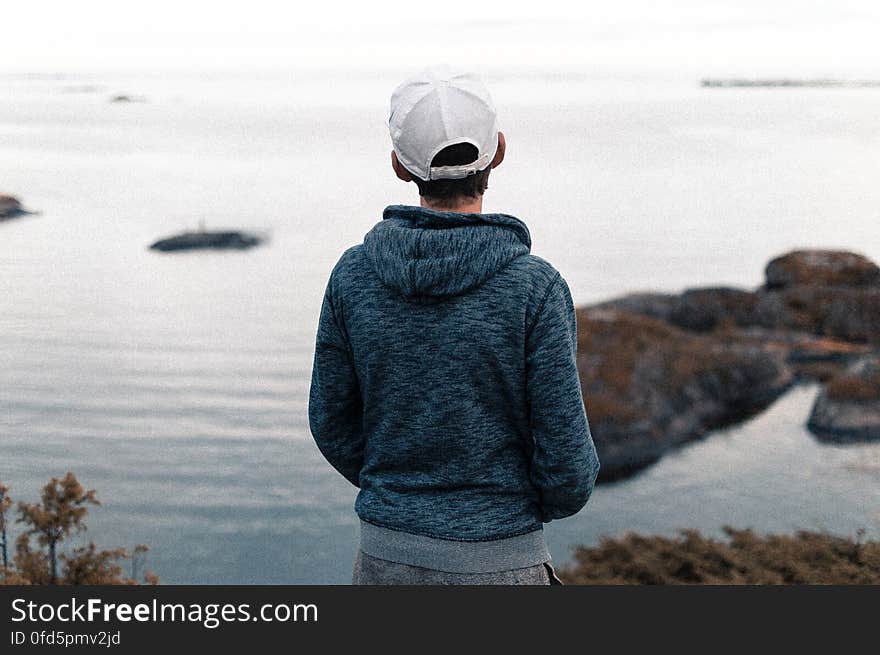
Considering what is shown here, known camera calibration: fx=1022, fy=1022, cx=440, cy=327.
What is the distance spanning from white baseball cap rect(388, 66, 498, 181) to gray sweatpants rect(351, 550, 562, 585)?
1.81 feet

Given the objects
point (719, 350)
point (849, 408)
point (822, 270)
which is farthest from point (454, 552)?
point (822, 270)

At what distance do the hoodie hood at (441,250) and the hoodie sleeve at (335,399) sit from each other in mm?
122

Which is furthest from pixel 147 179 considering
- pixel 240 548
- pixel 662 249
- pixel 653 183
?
pixel 240 548

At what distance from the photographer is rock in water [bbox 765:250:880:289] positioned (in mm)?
24234

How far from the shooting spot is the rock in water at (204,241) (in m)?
40.2

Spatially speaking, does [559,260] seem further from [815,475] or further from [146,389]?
[815,475]

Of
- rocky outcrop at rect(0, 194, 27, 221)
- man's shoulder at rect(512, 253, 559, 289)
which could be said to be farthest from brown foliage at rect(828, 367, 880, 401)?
rocky outcrop at rect(0, 194, 27, 221)

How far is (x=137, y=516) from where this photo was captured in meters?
23.6

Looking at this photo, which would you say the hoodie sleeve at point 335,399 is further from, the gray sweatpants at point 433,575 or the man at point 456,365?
the gray sweatpants at point 433,575

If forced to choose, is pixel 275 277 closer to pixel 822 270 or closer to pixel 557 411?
pixel 822 270

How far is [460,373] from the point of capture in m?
1.39

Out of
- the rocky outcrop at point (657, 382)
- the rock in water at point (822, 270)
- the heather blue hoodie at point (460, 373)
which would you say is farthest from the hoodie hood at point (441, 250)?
the rock in water at point (822, 270)

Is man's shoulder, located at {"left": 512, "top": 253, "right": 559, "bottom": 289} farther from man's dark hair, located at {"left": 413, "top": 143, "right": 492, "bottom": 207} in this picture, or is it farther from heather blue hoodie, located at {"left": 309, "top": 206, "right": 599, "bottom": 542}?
man's dark hair, located at {"left": 413, "top": 143, "right": 492, "bottom": 207}

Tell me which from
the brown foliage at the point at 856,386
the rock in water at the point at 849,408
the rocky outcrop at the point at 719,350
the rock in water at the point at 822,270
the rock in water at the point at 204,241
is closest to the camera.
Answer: the rocky outcrop at the point at 719,350
